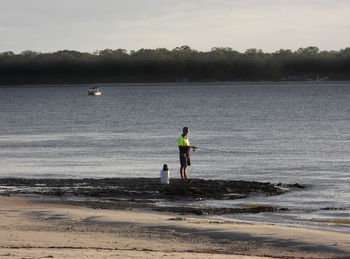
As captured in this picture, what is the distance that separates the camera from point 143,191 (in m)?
27.6

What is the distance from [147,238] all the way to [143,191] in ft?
30.8

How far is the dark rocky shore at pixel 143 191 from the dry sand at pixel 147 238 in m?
2.54

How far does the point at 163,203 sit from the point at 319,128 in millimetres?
52109

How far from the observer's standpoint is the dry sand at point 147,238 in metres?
16.1

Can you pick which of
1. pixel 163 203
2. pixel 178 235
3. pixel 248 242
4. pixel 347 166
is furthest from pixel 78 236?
pixel 347 166

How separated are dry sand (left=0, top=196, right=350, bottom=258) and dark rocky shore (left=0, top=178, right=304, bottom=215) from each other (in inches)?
100

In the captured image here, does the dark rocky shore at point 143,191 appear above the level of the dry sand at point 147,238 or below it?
below

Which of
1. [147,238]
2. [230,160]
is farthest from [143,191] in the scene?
[230,160]

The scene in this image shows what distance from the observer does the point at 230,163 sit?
4081 cm

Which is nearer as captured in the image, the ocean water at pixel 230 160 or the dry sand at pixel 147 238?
the dry sand at pixel 147 238

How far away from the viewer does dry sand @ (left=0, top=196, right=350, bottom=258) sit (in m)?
16.1

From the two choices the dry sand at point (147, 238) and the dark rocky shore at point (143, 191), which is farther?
the dark rocky shore at point (143, 191)

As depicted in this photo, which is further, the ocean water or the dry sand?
the ocean water

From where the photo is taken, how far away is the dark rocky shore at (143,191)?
2453 centimetres
